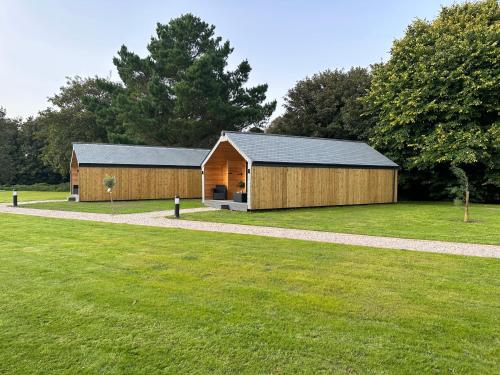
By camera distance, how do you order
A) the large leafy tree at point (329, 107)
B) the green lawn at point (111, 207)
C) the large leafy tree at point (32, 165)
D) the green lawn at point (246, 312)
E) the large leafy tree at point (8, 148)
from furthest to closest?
the large leafy tree at point (32, 165), the large leafy tree at point (8, 148), the large leafy tree at point (329, 107), the green lawn at point (111, 207), the green lawn at point (246, 312)

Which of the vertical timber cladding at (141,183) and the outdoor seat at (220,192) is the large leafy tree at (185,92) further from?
the outdoor seat at (220,192)

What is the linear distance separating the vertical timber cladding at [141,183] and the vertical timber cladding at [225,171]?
3.93 metres

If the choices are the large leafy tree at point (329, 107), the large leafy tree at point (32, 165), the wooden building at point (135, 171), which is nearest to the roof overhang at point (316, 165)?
the large leafy tree at point (329, 107)

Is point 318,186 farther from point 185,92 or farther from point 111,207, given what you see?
point 185,92

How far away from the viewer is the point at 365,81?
26.0 m

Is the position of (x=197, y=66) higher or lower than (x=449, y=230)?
higher

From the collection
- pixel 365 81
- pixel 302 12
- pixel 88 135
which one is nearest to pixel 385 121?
pixel 365 81

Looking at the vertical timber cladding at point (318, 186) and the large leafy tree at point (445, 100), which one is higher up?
the large leafy tree at point (445, 100)

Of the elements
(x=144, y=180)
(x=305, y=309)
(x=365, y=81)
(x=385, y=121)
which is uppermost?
(x=365, y=81)

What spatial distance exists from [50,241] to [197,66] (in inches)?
845

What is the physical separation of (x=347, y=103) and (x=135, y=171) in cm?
1403

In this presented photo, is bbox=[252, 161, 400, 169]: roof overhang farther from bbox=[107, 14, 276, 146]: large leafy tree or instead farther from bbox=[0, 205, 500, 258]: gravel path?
bbox=[107, 14, 276, 146]: large leafy tree

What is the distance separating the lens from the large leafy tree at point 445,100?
1853 centimetres

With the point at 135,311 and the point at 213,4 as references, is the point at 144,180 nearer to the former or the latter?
the point at 213,4
